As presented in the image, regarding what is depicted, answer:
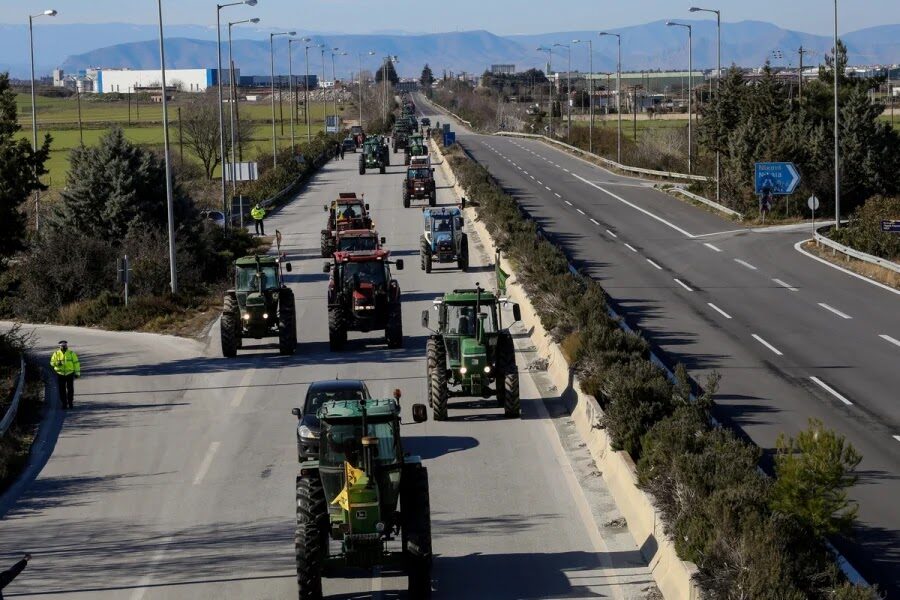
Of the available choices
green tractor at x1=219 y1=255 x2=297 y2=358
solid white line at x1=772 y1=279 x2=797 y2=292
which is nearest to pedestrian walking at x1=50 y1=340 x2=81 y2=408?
green tractor at x1=219 y1=255 x2=297 y2=358

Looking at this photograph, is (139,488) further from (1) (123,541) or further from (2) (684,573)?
(2) (684,573)

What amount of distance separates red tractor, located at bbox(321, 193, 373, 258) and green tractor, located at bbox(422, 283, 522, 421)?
74.0 ft

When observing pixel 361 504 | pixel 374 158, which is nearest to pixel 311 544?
pixel 361 504

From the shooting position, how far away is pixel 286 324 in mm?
30781

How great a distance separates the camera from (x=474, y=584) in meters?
15.2

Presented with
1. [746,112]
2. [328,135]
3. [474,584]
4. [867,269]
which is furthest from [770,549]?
[328,135]

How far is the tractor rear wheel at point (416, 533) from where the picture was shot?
14.0m

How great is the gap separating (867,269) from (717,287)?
237 inches

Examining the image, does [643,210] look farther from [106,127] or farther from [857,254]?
[106,127]

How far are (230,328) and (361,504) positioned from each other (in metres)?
17.8

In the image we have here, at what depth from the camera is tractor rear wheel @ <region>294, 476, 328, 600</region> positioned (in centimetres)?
1384

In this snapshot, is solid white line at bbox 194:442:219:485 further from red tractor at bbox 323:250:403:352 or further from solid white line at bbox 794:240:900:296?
solid white line at bbox 794:240:900:296

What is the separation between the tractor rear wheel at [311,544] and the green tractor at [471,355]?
944 centimetres

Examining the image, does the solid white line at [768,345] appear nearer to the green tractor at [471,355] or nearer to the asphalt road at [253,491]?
the asphalt road at [253,491]
